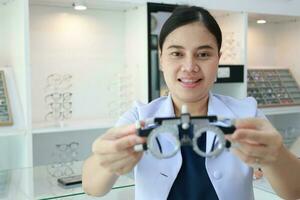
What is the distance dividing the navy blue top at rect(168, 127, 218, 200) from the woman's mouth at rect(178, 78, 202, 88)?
0.39ft

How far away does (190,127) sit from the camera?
25.4 inches

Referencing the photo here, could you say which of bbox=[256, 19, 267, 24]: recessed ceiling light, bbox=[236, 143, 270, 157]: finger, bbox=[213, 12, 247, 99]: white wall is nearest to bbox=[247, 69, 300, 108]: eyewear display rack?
bbox=[213, 12, 247, 99]: white wall

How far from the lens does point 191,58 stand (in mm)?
826

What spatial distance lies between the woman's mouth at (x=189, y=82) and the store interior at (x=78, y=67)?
823mm

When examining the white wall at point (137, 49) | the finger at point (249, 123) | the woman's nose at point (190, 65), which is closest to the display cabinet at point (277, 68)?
the white wall at point (137, 49)

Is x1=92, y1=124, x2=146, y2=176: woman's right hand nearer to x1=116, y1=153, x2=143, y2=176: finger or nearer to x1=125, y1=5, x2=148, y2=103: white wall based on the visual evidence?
x1=116, y1=153, x2=143, y2=176: finger

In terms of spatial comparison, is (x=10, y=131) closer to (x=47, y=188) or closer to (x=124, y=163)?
(x=47, y=188)

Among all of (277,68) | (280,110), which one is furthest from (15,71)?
(277,68)

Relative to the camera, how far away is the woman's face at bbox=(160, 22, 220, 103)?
828 millimetres

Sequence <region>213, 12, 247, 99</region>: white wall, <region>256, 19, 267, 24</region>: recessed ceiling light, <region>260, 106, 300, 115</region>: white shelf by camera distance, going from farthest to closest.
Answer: <region>256, 19, 267, 24</region>: recessed ceiling light < <region>260, 106, 300, 115</region>: white shelf < <region>213, 12, 247, 99</region>: white wall

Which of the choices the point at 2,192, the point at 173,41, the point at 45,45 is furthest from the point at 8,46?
the point at 173,41

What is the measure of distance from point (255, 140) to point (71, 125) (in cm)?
122

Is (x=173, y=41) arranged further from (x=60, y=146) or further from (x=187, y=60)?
(x=60, y=146)

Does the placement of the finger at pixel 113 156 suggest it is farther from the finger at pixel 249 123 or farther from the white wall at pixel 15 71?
the white wall at pixel 15 71
